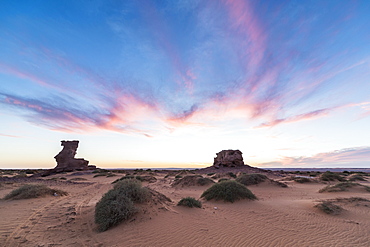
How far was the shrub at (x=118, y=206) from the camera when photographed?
702 cm

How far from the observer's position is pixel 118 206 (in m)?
7.38

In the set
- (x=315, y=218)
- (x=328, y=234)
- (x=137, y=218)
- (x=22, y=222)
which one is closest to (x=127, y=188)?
(x=137, y=218)

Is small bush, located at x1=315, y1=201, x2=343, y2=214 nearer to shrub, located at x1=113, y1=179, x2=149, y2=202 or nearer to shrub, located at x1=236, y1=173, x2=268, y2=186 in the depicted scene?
shrub, located at x1=113, y1=179, x2=149, y2=202

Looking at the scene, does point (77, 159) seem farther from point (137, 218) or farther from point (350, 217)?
point (350, 217)

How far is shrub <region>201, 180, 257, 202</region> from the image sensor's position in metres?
11.9

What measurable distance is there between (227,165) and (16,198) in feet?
150

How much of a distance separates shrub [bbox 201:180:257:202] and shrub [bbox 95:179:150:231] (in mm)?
5397

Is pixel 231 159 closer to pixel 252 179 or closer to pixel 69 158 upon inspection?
pixel 252 179

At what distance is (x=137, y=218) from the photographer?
7.46 m

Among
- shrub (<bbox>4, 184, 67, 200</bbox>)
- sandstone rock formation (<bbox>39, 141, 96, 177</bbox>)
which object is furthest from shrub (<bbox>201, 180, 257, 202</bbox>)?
sandstone rock formation (<bbox>39, 141, 96, 177</bbox>)

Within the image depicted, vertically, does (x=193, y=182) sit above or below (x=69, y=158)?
below

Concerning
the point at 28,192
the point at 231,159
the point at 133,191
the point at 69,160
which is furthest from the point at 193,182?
the point at 69,160

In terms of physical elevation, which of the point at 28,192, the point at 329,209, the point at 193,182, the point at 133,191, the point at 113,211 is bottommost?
the point at 329,209

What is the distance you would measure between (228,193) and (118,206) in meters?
7.33
